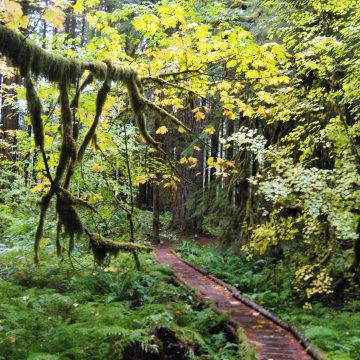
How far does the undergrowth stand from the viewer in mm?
7123

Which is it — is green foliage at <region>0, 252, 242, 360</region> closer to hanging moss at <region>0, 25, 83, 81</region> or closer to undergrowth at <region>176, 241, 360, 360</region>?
undergrowth at <region>176, 241, 360, 360</region>

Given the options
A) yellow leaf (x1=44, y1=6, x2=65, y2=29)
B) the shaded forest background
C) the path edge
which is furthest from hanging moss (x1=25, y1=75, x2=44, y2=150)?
the path edge

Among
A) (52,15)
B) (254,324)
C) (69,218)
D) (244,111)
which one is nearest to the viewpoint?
(52,15)

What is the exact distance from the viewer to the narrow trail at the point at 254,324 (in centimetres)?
646

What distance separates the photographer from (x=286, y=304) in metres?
10.3

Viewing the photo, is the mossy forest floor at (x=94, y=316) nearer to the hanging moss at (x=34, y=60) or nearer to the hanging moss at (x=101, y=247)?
the hanging moss at (x=101, y=247)

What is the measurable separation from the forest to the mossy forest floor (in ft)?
0.10

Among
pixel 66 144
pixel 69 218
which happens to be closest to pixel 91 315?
pixel 69 218

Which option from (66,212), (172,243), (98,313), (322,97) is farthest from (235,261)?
(66,212)

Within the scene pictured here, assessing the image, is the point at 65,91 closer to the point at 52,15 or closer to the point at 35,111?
the point at 35,111

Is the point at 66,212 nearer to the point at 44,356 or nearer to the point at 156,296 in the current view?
the point at 44,356

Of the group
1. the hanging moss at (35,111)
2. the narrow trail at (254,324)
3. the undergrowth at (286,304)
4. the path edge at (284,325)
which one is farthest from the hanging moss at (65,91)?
the undergrowth at (286,304)

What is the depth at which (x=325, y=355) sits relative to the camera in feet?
20.2

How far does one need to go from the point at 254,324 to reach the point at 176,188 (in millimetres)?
3330
